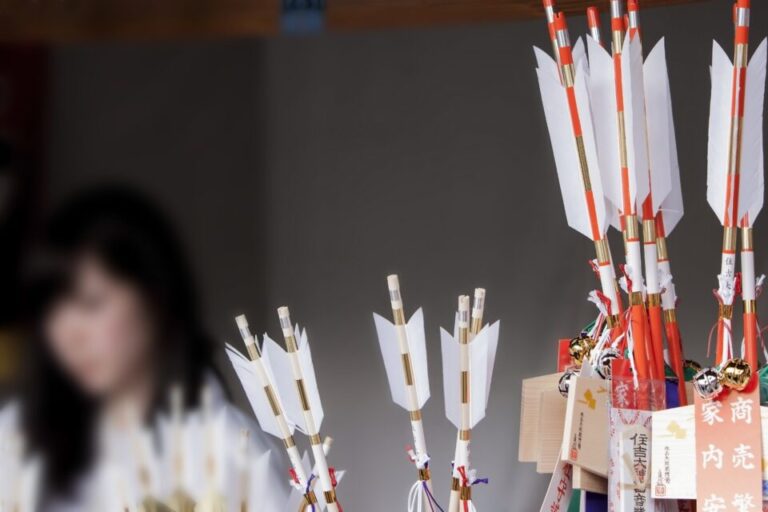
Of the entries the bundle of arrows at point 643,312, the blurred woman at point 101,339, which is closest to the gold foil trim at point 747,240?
the bundle of arrows at point 643,312

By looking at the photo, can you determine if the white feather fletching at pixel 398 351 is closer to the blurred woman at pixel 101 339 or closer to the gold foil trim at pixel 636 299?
the gold foil trim at pixel 636 299

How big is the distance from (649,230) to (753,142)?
0.45 feet

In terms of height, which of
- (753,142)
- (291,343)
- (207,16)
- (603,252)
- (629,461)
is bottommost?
(629,461)

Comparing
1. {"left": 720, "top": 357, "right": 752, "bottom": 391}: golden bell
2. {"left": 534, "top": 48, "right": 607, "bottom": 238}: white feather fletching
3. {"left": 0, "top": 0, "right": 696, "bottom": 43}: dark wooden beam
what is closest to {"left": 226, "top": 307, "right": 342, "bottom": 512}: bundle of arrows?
{"left": 534, "top": 48, "right": 607, "bottom": 238}: white feather fletching

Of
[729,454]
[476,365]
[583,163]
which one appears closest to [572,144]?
[583,163]

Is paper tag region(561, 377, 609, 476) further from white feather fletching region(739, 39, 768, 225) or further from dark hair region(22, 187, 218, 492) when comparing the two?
dark hair region(22, 187, 218, 492)

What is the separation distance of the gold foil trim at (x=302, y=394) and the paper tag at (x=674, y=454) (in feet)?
1.22

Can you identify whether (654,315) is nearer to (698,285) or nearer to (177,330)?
(698,285)

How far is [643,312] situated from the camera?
1133 mm

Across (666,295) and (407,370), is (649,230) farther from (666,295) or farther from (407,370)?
(407,370)

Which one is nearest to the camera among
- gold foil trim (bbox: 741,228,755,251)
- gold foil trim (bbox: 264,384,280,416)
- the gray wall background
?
gold foil trim (bbox: 741,228,755,251)

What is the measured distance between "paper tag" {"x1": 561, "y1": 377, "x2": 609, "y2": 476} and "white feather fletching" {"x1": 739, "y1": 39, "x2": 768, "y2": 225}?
24cm

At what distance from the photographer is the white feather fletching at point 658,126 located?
116cm

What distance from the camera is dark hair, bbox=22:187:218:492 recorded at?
192 centimetres
